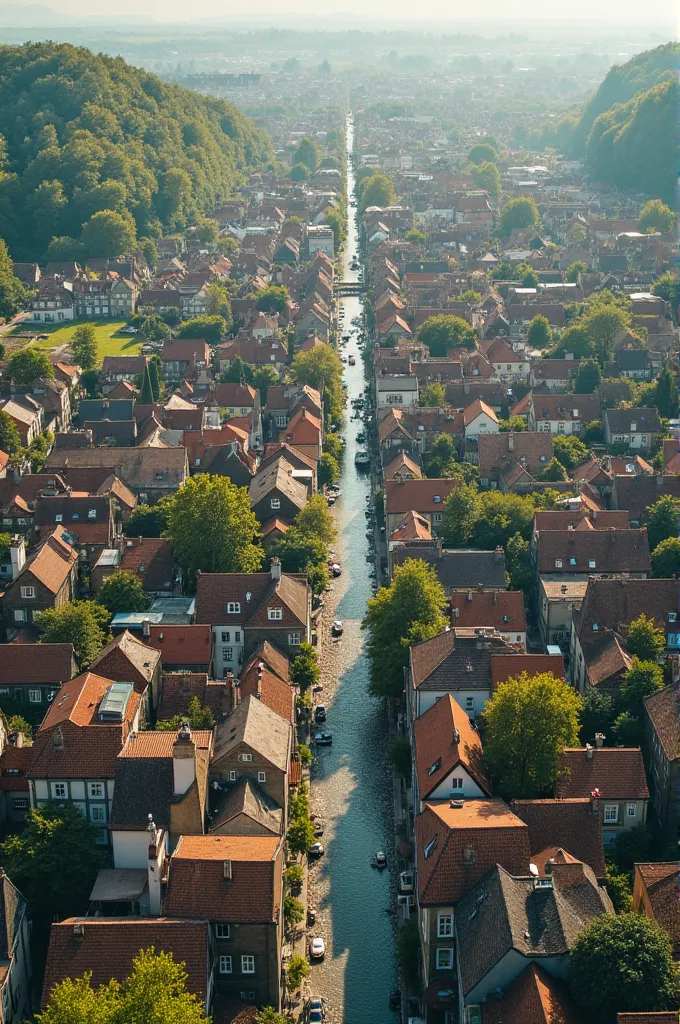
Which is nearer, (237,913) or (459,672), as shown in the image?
(237,913)

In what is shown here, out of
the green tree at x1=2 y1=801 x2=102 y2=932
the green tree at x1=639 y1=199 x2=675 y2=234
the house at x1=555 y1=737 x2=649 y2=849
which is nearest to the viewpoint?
the green tree at x1=2 y1=801 x2=102 y2=932

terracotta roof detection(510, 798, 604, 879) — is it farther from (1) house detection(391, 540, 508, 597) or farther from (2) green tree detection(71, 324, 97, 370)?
(2) green tree detection(71, 324, 97, 370)

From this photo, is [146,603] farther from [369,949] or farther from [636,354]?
[636,354]

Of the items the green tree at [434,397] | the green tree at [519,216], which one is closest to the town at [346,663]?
the green tree at [434,397]

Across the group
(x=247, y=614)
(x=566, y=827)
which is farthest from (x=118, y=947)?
(x=247, y=614)

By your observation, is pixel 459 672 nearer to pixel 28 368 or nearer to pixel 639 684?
pixel 639 684

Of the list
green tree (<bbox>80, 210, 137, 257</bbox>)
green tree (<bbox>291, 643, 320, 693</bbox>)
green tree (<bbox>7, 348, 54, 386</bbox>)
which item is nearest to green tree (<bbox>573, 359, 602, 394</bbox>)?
green tree (<bbox>7, 348, 54, 386</bbox>)
